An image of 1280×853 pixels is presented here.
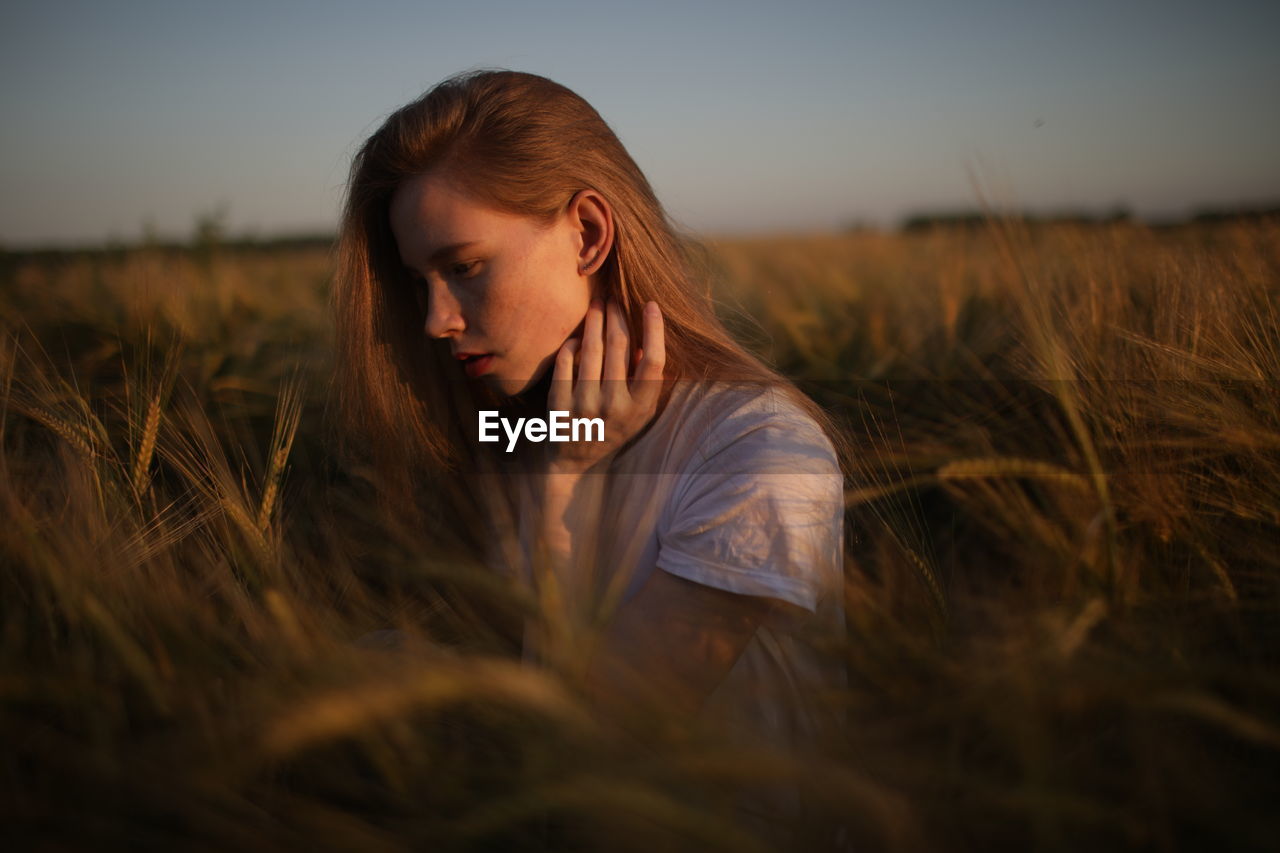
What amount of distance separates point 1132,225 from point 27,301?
630 cm

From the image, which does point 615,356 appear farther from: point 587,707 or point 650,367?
point 587,707

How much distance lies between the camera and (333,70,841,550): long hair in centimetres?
147

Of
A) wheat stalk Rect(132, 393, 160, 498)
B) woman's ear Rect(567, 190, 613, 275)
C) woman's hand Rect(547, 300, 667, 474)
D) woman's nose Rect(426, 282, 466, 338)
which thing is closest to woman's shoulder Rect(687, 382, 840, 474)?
woman's hand Rect(547, 300, 667, 474)

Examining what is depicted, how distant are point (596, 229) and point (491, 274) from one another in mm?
241

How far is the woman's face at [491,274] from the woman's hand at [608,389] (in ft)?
0.25

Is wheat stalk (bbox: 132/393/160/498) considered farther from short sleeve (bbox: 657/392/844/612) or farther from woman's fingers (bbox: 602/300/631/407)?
short sleeve (bbox: 657/392/844/612)

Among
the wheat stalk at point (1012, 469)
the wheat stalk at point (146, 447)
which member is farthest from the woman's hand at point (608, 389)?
the wheat stalk at point (146, 447)

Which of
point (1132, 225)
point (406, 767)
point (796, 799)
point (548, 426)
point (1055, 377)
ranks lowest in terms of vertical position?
point (796, 799)

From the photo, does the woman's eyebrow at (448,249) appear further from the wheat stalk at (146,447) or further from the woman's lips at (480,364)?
the wheat stalk at (146,447)

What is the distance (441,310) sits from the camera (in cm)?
145

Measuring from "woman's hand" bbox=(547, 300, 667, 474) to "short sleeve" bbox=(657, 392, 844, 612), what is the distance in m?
0.19

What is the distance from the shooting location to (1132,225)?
4871 mm

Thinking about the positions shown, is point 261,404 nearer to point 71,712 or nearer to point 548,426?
point 548,426

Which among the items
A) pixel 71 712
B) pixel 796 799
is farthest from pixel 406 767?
pixel 796 799
